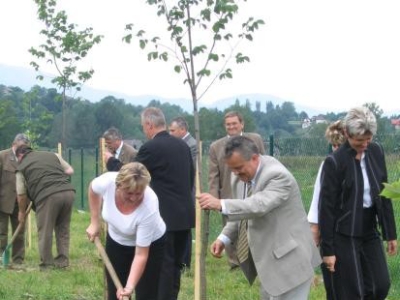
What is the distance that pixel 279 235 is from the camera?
15.2 ft

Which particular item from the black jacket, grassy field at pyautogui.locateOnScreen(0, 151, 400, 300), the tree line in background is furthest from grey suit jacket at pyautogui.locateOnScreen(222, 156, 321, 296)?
the tree line in background

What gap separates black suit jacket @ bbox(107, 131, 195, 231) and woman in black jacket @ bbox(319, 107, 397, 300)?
1.82 m

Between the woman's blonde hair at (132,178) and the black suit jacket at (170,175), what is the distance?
182cm

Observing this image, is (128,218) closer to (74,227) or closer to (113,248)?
(113,248)

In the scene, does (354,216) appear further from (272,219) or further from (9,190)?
(9,190)

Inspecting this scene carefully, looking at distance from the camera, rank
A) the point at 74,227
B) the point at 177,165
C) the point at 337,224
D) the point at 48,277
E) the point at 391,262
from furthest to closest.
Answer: the point at 74,227 < the point at 48,277 < the point at 391,262 < the point at 177,165 < the point at 337,224

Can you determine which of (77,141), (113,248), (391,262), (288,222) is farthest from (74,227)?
(77,141)

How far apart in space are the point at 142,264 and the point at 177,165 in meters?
1.88

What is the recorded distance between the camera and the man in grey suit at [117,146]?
9000 millimetres

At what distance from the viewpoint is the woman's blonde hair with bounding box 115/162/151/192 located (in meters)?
4.94

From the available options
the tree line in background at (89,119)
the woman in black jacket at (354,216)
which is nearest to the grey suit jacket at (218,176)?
the tree line in background at (89,119)

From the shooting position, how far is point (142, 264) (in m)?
5.19

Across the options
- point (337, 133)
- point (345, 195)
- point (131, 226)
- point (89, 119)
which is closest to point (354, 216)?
point (345, 195)

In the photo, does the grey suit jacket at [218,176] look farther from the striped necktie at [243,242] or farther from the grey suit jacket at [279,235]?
the grey suit jacket at [279,235]
